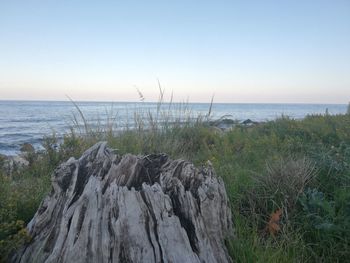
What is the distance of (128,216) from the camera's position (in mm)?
2375

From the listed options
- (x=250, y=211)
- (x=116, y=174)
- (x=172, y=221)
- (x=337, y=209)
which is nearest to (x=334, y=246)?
(x=337, y=209)

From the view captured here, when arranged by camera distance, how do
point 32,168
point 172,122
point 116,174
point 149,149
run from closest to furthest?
1. point 116,174
2. point 32,168
3. point 149,149
4. point 172,122

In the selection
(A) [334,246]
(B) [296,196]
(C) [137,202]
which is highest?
(C) [137,202]

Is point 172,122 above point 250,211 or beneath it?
above

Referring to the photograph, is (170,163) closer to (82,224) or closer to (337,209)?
(82,224)

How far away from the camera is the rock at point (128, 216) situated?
2275 millimetres

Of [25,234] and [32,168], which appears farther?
[32,168]

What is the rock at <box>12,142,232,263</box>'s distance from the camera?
7.47 feet

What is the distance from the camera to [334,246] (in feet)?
9.89

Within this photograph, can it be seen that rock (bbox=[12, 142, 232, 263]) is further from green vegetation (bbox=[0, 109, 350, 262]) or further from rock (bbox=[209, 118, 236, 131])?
rock (bbox=[209, 118, 236, 131])

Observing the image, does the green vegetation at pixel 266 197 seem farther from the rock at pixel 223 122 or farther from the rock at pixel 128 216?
the rock at pixel 223 122

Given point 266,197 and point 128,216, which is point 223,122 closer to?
point 266,197

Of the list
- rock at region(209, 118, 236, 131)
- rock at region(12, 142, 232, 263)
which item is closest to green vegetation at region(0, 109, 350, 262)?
rock at region(12, 142, 232, 263)

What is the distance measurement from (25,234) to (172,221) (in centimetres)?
105
